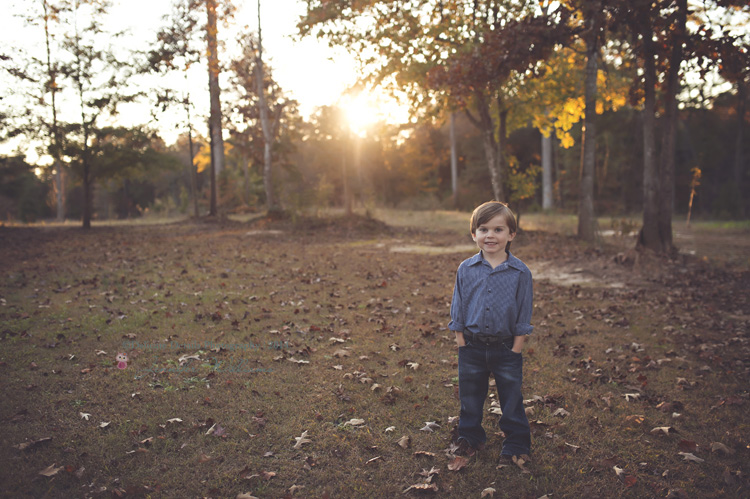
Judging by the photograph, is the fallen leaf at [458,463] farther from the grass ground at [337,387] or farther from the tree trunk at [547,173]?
the tree trunk at [547,173]

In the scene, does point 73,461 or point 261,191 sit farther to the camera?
point 261,191

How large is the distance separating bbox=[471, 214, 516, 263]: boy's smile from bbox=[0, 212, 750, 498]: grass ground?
64.4 inches

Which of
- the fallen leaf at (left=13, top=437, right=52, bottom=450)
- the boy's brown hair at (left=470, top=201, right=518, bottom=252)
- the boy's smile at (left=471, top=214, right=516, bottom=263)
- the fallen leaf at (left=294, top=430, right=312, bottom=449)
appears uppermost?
the boy's brown hair at (left=470, top=201, right=518, bottom=252)

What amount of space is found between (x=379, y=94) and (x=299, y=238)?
20.0ft

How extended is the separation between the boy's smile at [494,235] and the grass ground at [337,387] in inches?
64.4

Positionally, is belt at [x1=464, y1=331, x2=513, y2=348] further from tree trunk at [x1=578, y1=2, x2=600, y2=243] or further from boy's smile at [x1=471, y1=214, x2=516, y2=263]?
tree trunk at [x1=578, y1=2, x2=600, y2=243]

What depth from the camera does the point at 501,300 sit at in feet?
11.3

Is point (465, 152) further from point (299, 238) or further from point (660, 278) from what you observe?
point (660, 278)

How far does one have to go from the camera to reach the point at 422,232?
70.3 ft

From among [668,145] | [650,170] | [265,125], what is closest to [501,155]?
[650,170]

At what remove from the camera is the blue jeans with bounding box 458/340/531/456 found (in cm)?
347

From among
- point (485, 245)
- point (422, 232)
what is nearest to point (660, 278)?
point (485, 245)

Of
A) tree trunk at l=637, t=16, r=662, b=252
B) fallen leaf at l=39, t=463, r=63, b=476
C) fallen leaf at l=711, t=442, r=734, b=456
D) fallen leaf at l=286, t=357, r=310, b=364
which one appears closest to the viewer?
fallen leaf at l=39, t=463, r=63, b=476

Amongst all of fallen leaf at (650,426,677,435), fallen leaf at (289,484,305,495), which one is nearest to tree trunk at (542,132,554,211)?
fallen leaf at (650,426,677,435)
